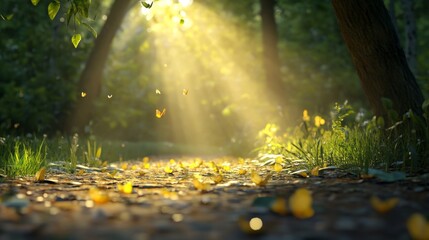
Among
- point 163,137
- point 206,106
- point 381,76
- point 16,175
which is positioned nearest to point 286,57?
point 206,106

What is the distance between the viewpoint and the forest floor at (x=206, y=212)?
5.91 ft

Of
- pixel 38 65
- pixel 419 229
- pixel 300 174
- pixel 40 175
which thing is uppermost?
pixel 38 65

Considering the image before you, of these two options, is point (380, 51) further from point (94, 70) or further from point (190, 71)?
point (190, 71)

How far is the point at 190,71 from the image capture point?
19438 mm

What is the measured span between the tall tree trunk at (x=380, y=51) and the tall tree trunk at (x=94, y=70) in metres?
7.90

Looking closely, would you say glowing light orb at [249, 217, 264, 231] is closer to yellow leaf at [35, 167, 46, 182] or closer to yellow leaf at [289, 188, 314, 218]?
yellow leaf at [289, 188, 314, 218]

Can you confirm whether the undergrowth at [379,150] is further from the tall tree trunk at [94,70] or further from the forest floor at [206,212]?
the tall tree trunk at [94,70]

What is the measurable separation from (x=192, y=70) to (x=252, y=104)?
6655 mm

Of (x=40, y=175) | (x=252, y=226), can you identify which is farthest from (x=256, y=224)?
(x=40, y=175)

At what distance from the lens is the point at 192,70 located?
63.8ft

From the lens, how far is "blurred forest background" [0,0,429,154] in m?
11.7

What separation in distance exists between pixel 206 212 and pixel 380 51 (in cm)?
298

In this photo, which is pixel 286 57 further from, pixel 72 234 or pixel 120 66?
pixel 72 234

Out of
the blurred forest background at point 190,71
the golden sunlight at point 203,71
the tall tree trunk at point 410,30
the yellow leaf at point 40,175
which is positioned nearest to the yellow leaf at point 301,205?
the yellow leaf at point 40,175
